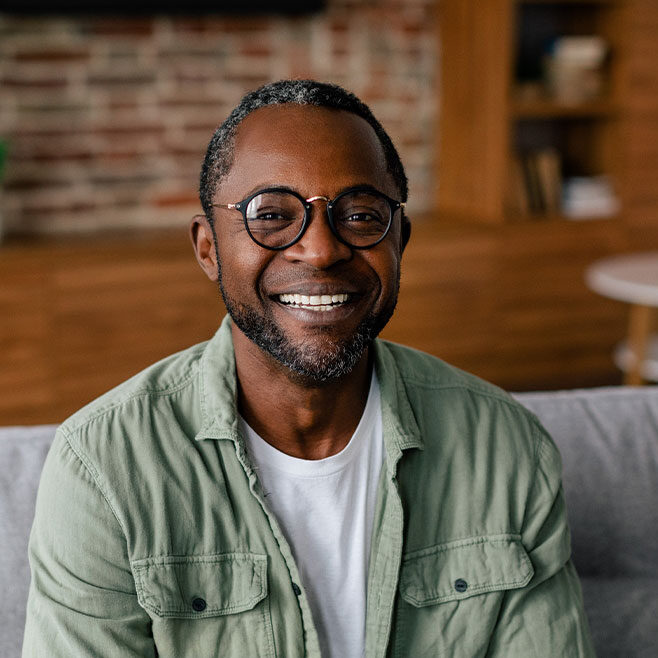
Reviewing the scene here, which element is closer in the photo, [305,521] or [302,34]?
[305,521]

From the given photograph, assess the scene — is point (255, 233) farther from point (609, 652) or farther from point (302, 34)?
point (302, 34)

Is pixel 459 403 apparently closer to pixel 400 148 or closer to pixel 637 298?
pixel 637 298

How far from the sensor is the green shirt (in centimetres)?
101

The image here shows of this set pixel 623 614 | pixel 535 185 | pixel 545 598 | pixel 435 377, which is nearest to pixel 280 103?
pixel 435 377

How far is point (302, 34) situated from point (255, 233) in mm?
3040

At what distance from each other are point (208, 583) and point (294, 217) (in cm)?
43

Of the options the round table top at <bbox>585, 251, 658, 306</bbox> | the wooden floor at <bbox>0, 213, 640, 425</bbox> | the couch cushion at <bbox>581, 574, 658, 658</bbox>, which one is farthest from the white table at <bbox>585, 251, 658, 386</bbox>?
the couch cushion at <bbox>581, 574, 658, 658</bbox>

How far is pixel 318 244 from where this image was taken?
1059mm

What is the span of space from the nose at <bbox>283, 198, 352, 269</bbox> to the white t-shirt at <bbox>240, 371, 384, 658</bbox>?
23 cm

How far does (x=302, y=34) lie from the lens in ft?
12.8

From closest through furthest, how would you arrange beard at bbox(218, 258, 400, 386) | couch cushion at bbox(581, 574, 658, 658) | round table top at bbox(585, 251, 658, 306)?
beard at bbox(218, 258, 400, 386) < couch cushion at bbox(581, 574, 658, 658) < round table top at bbox(585, 251, 658, 306)

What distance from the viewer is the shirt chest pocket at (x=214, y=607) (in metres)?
1.04

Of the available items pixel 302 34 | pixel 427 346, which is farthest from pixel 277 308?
pixel 302 34

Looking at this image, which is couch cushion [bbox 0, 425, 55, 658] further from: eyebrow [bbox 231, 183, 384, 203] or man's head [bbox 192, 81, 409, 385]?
eyebrow [bbox 231, 183, 384, 203]
